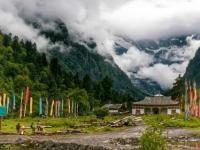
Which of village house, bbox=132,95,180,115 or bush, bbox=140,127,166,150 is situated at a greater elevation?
village house, bbox=132,95,180,115

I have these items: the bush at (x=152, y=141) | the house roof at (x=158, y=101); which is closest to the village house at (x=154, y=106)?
the house roof at (x=158, y=101)

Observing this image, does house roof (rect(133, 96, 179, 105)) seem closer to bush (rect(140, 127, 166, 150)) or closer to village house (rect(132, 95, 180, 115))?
village house (rect(132, 95, 180, 115))

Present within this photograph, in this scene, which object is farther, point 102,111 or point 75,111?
point 75,111

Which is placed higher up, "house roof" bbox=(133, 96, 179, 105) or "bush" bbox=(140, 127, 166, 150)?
"house roof" bbox=(133, 96, 179, 105)

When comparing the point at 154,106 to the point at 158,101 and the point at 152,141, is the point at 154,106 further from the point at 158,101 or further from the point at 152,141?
the point at 152,141

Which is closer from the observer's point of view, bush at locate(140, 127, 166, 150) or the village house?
bush at locate(140, 127, 166, 150)

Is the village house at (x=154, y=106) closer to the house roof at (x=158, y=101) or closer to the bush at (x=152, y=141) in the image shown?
the house roof at (x=158, y=101)

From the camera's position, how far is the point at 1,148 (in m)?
47.3

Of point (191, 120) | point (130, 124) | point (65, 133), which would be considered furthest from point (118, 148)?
point (191, 120)

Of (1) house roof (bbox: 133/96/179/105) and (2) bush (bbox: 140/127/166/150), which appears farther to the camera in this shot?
(1) house roof (bbox: 133/96/179/105)

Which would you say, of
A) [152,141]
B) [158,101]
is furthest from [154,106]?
[152,141]

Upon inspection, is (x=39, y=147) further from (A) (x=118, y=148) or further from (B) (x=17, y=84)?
(B) (x=17, y=84)

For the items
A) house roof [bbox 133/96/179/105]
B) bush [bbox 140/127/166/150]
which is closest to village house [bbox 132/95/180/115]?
house roof [bbox 133/96/179/105]

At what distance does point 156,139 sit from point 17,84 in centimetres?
14530
